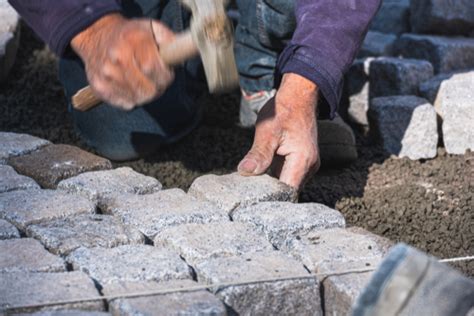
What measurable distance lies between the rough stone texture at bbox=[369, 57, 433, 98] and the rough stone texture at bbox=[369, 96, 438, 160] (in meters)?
0.22

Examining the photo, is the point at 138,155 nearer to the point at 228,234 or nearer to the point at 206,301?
the point at 228,234

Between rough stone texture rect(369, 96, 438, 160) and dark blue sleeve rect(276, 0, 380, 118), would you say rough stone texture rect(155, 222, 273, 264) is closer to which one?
dark blue sleeve rect(276, 0, 380, 118)

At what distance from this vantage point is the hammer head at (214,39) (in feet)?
8.35

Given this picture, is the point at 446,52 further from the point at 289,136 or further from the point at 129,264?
the point at 129,264

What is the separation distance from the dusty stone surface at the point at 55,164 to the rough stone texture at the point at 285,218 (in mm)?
629

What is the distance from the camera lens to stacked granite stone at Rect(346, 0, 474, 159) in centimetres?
372

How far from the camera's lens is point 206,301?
81.3 inches

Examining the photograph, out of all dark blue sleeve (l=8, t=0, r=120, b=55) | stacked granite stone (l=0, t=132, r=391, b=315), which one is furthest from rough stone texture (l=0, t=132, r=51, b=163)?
dark blue sleeve (l=8, t=0, r=120, b=55)

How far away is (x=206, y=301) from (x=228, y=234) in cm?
42

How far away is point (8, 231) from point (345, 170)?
1521 mm

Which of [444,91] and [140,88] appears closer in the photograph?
[140,88]

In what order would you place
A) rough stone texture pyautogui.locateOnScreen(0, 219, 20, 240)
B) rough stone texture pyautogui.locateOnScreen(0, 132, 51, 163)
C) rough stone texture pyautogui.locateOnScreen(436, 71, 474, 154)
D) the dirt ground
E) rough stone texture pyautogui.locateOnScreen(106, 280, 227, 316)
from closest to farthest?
rough stone texture pyautogui.locateOnScreen(106, 280, 227, 316) → rough stone texture pyautogui.locateOnScreen(0, 219, 20, 240) → the dirt ground → rough stone texture pyautogui.locateOnScreen(0, 132, 51, 163) → rough stone texture pyautogui.locateOnScreen(436, 71, 474, 154)

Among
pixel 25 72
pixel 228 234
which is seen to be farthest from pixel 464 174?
pixel 25 72

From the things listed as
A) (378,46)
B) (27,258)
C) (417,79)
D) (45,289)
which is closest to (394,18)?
(378,46)
